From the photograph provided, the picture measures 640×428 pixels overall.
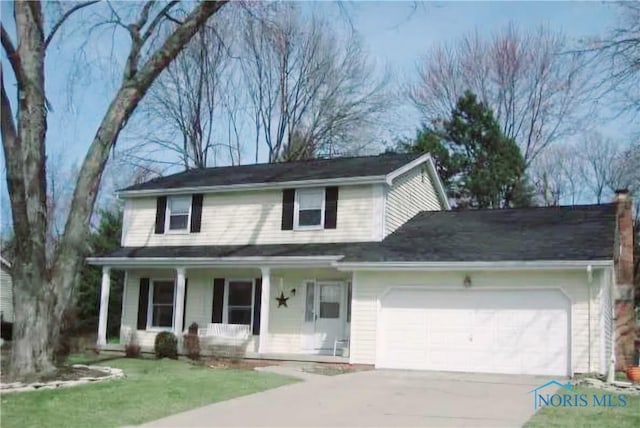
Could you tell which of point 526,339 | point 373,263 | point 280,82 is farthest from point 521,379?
point 280,82

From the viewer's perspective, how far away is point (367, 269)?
1755 cm

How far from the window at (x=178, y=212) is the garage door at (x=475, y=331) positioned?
26.6ft

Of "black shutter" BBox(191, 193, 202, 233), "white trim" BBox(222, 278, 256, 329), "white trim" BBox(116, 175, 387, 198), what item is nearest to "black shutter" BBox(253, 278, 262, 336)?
"white trim" BBox(222, 278, 256, 329)

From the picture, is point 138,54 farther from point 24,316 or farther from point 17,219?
point 24,316

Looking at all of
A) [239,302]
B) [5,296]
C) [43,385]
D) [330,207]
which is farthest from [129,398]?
[5,296]

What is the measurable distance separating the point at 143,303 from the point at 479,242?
1071 centimetres

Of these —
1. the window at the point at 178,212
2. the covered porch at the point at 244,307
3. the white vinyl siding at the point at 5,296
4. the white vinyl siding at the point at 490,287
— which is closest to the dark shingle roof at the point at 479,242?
the white vinyl siding at the point at 490,287

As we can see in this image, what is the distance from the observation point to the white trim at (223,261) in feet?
61.7

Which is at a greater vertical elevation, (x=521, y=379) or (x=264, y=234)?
(x=264, y=234)

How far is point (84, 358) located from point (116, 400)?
8736 millimetres

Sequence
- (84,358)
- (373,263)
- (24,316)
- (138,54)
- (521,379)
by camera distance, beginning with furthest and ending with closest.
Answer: (84,358)
(373,263)
(521,379)
(138,54)
(24,316)

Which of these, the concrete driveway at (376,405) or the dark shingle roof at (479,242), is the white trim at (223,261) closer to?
the dark shingle roof at (479,242)

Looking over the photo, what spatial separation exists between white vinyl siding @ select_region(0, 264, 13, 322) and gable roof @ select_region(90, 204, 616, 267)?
15135 mm

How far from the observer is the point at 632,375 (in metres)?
14.5
